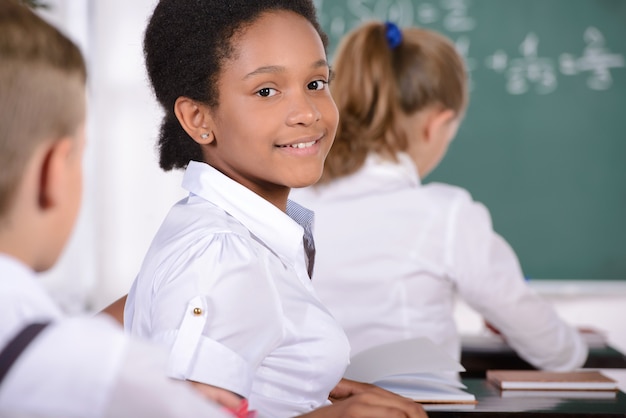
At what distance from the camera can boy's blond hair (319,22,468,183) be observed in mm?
2238

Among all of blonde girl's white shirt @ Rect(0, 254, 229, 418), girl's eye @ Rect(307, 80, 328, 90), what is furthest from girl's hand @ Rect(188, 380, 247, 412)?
girl's eye @ Rect(307, 80, 328, 90)

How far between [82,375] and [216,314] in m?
0.38

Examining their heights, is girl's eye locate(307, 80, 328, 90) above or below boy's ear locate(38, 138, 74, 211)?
above

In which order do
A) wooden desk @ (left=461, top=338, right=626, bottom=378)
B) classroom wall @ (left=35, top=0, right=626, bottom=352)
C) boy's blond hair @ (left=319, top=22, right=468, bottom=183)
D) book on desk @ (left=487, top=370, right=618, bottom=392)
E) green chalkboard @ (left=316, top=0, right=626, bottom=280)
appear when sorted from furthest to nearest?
1. classroom wall @ (left=35, top=0, right=626, bottom=352)
2. green chalkboard @ (left=316, top=0, right=626, bottom=280)
3. boy's blond hair @ (left=319, top=22, right=468, bottom=183)
4. wooden desk @ (left=461, top=338, right=626, bottom=378)
5. book on desk @ (left=487, top=370, right=618, bottom=392)

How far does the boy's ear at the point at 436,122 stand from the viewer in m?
2.28

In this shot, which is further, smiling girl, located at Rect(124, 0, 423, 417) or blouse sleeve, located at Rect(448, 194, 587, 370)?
blouse sleeve, located at Rect(448, 194, 587, 370)

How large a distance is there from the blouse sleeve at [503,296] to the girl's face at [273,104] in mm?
827

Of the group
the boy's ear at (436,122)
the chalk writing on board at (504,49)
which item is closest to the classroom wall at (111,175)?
the chalk writing on board at (504,49)

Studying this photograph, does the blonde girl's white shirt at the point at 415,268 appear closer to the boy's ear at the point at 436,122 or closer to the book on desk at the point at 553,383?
the boy's ear at the point at 436,122

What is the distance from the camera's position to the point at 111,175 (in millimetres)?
4477

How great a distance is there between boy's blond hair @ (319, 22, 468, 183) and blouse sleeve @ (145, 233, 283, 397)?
1.15 m

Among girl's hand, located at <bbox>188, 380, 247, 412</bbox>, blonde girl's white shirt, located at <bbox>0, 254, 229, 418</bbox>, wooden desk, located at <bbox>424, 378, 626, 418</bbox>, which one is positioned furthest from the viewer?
wooden desk, located at <bbox>424, 378, 626, 418</bbox>

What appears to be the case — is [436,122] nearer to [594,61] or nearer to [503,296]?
[503,296]

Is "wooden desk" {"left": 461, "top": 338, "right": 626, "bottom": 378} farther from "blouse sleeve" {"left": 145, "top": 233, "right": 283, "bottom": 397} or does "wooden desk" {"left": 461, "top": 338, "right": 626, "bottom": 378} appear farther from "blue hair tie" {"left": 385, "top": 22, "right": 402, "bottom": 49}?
"blouse sleeve" {"left": 145, "top": 233, "right": 283, "bottom": 397}
